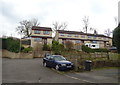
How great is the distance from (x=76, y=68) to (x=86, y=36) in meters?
51.3

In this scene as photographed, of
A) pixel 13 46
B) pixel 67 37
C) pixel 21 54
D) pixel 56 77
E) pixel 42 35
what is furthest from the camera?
pixel 67 37

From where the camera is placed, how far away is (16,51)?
3519 centimetres

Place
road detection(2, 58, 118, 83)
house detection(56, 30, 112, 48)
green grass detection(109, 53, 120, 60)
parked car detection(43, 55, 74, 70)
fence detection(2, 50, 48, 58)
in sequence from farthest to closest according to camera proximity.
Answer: house detection(56, 30, 112, 48) → fence detection(2, 50, 48, 58) → green grass detection(109, 53, 120, 60) → parked car detection(43, 55, 74, 70) → road detection(2, 58, 118, 83)

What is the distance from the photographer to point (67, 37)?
2387 inches

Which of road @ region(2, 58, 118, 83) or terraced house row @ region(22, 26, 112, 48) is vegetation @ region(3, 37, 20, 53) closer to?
terraced house row @ region(22, 26, 112, 48)

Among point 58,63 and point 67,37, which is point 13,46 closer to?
point 58,63

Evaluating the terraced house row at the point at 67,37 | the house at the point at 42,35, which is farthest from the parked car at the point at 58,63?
the house at the point at 42,35

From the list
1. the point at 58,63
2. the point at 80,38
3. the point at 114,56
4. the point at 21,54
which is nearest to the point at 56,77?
the point at 58,63

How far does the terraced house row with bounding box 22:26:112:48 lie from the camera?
5208 cm

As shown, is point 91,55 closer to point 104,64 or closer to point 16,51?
point 104,64

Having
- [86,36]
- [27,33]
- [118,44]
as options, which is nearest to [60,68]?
[118,44]

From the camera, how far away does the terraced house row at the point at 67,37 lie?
52.1 meters

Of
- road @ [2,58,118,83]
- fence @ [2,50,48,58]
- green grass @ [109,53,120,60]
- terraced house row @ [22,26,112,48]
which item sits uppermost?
terraced house row @ [22,26,112,48]

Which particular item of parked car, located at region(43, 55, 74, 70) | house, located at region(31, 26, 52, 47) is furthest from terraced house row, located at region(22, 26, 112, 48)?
parked car, located at region(43, 55, 74, 70)
